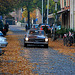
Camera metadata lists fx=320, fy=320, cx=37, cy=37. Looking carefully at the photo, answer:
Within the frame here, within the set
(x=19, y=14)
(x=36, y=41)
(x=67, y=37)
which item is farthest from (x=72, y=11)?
(x=19, y=14)

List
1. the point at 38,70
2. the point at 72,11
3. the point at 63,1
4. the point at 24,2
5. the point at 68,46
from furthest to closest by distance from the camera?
the point at 24,2
the point at 63,1
the point at 72,11
the point at 68,46
the point at 38,70

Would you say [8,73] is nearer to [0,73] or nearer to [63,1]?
[0,73]

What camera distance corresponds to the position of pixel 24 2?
89188 millimetres

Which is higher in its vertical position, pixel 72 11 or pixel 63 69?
pixel 72 11

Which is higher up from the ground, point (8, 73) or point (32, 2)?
point (32, 2)

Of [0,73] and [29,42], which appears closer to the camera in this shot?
[0,73]

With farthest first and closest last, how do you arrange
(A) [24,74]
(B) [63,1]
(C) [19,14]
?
1. (C) [19,14]
2. (B) [63,1]
3. (A) [24,74]

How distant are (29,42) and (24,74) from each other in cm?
1368

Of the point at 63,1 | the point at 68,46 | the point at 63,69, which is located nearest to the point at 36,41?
the point at 68,46

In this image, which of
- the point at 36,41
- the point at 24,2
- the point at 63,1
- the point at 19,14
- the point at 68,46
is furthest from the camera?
the point at 19,14

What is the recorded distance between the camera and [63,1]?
44.9 m

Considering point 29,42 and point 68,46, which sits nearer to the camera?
point 29,42

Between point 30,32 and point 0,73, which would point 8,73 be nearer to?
point 0,73

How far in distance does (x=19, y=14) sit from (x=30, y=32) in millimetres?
171827
